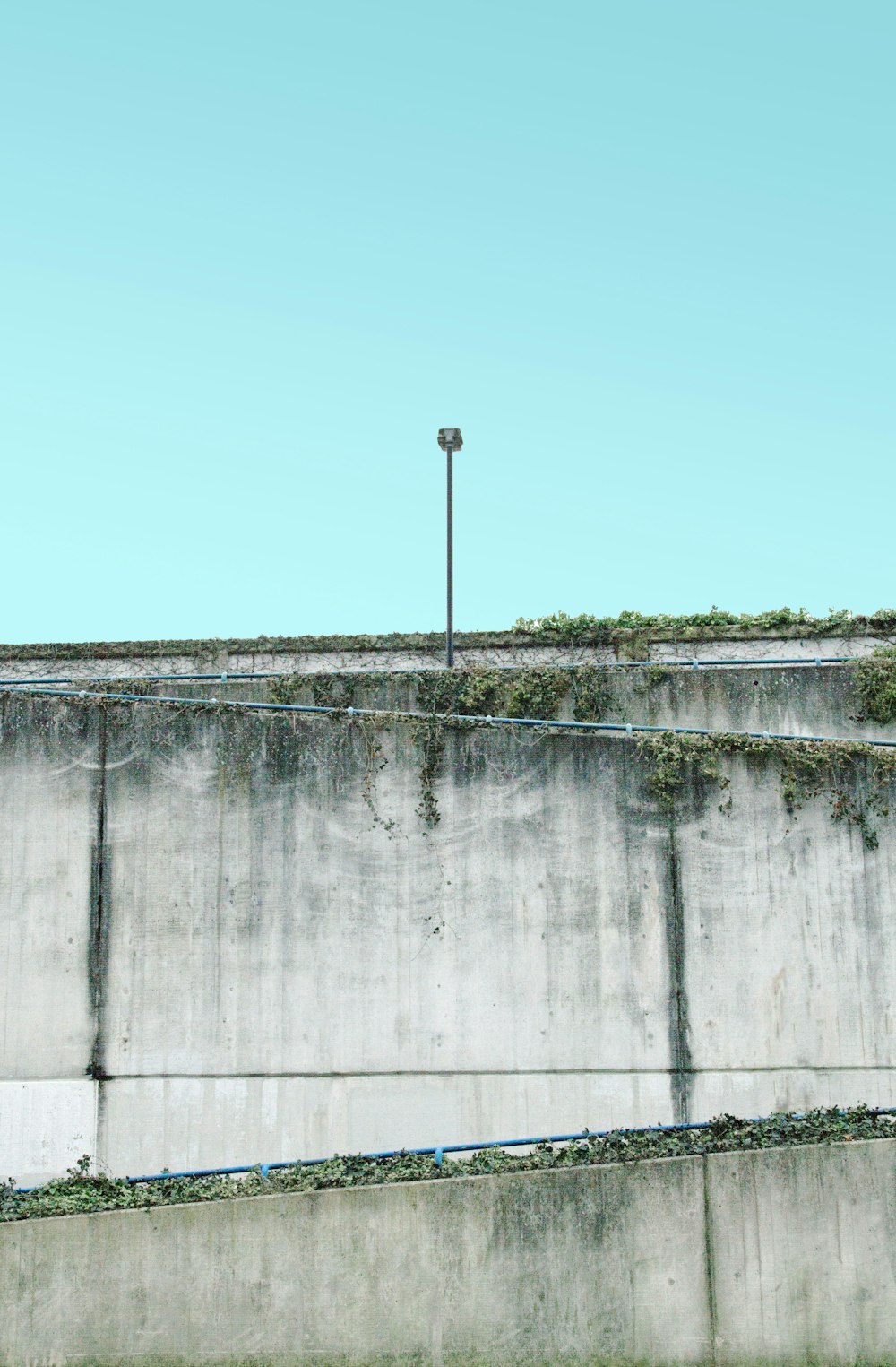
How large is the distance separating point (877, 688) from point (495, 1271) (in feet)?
26.0

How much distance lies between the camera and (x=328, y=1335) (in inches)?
429

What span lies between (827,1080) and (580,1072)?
2488mm

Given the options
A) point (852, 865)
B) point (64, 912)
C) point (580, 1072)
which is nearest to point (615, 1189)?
point (580, 1072)

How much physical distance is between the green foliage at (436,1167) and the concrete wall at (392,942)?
197 cm

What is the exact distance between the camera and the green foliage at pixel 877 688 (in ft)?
51.4

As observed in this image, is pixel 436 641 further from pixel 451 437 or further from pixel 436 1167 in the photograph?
pixel 436 1167

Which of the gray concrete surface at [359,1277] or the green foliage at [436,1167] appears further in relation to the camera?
the green foliage at [436,1167]

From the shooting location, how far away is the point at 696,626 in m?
17.4

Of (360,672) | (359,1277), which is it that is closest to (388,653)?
(360,672)

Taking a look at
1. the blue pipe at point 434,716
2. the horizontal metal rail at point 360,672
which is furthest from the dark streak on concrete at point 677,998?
the horizontal metal rail at point 360,672

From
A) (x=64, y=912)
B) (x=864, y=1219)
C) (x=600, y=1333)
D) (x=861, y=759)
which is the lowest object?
(x=600, y=1333)

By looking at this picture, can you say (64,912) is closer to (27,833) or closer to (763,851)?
(27,833)

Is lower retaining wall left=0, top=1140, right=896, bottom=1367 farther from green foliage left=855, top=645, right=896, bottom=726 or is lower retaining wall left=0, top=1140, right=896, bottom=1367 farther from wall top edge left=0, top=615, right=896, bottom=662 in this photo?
wall top edge left=0, top=615, right=896, bottom=662

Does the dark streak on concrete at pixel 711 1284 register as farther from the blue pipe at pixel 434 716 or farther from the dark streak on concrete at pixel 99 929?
the dark streak on concrete at pixel 99 929
